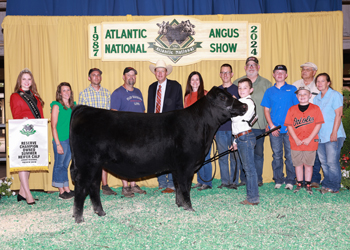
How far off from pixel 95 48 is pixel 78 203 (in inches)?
115

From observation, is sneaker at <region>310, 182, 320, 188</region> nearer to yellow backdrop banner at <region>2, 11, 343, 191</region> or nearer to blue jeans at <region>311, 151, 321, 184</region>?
blue jeans at <region>311, 151, 321, 184</region>

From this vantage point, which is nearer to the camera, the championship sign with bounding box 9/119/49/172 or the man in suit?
A: the championship sign with bounding box 9/119/49/172

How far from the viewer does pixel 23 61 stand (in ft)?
16.6

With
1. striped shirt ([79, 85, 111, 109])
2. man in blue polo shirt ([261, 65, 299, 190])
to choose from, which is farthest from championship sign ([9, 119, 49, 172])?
man in blue polo shirt ([261, 65, 299, 190])

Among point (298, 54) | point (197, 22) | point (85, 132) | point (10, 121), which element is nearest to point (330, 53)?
point (298, 54)

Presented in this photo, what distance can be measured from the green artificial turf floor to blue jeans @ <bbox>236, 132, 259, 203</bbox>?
179 mm

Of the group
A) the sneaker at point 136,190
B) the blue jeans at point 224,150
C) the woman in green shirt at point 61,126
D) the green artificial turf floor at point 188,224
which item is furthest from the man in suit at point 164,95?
the woman in green shirt at point 61,126

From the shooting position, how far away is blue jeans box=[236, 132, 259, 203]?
3631 millimetres

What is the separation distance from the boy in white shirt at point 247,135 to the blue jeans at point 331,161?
1362mm

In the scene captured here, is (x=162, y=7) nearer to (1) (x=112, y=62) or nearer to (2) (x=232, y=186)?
(1) (x=112, y=62)

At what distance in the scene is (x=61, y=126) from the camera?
4.26 meters

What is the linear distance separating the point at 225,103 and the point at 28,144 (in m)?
2.62

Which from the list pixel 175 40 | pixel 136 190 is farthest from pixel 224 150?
pixel 175 40

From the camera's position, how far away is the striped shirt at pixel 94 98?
4.49 metres
